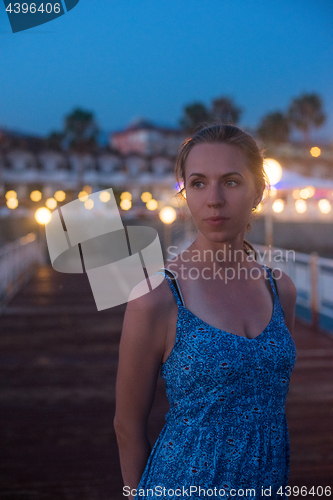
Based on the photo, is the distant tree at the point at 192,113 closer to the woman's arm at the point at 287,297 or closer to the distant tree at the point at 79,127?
the distant tree at the point at 79,127

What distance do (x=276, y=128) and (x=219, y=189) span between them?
42.9 m

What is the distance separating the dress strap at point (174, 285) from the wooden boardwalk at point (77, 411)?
2.15m

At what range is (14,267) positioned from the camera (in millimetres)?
12008

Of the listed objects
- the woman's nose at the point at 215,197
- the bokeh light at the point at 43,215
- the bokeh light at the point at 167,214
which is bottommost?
the bokeh light at the point at 167,214

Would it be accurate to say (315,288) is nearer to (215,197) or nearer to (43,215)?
(43,215)

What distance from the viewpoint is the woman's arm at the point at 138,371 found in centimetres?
116

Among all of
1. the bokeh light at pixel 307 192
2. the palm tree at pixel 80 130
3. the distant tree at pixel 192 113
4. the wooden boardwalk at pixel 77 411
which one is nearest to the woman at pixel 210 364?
the wooden boardwalk at pixel 77 411

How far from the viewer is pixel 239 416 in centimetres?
118

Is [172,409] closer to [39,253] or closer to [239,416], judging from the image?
[239,416]

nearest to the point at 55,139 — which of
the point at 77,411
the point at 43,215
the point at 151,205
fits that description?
the point at 151,205

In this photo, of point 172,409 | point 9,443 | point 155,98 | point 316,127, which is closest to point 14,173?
point 316,127

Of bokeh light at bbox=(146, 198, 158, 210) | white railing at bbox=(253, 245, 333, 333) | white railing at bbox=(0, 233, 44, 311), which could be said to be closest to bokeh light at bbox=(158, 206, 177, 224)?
bokeh light at bbox=(146, 198, 158, 210)

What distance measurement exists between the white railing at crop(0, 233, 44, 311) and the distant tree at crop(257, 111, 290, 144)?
30504mm

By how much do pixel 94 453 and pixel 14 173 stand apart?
34761 mm
